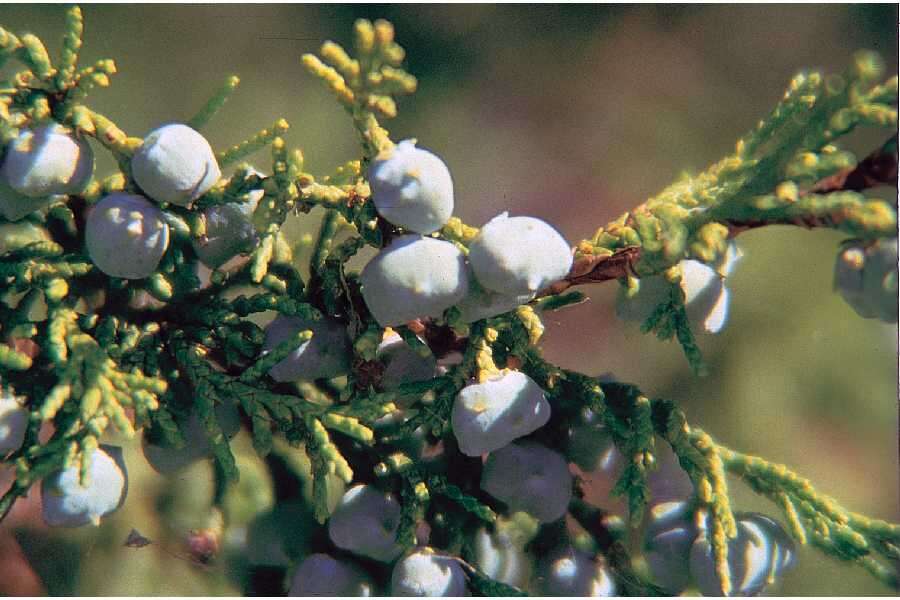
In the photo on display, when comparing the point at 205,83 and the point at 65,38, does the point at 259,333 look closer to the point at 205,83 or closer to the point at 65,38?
the point at 65,38

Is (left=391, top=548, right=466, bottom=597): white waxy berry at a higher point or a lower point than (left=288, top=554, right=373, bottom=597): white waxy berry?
higher

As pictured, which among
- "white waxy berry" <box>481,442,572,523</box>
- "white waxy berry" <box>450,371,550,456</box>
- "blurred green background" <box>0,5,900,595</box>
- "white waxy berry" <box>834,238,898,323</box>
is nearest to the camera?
"white waxy berry" <box>834,238,898,323</box>

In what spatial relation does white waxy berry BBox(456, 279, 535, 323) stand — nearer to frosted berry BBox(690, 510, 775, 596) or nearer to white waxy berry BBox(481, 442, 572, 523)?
A: white waxy berry BBox(481, 442, 572, 523)

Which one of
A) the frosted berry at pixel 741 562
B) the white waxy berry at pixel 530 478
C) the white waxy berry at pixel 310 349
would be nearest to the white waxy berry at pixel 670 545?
the frosted berry at pixel 741 562

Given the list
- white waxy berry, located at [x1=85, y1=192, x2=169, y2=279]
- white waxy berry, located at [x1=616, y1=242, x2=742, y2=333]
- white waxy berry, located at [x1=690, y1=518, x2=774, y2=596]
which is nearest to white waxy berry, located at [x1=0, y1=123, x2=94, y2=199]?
white waxy berry, located at [x1=85, y1=192, x2=169, y2=279]

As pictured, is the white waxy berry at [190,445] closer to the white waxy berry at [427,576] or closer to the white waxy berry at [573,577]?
the white waxy berry at [427,576]

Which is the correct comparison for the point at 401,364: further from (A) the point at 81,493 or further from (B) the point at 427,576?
(A) the point at 81,493

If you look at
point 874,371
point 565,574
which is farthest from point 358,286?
point 874,371
